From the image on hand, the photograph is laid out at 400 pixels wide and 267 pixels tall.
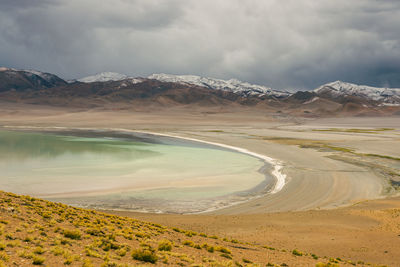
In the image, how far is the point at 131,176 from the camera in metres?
29.7

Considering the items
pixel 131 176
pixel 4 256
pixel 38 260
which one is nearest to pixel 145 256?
pixel 38 260

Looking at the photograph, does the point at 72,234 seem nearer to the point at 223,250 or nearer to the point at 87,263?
the point at 87,263

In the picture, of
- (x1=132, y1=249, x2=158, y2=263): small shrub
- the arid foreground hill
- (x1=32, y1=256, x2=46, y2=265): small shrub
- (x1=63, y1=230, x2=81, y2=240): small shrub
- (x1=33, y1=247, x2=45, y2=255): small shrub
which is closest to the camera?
(x1=32, y1=256, x2=46, y2=265): small shrub

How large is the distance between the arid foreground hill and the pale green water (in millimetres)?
6536

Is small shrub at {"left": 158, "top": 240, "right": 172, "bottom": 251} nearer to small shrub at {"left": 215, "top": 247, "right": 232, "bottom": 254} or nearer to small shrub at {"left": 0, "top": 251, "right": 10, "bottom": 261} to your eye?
small shrub at {"left": 215, "top": 247, "right": 232, "bottom": 254}

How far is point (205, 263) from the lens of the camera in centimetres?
1057

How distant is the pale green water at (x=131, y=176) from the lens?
22375 mm

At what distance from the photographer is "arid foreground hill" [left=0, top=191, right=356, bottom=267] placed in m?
9.05

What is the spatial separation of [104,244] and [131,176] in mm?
19151

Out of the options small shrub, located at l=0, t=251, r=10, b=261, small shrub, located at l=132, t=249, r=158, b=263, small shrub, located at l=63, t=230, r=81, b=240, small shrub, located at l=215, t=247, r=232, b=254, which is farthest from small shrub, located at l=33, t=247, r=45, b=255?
small shrub, located at l=215, t=247, r=232, b=254

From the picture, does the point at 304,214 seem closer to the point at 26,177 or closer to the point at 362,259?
the point at 362,259

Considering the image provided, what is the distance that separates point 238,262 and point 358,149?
141 feet

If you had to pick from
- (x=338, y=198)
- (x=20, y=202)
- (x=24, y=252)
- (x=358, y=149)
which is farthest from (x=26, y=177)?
(x=358, y=149)

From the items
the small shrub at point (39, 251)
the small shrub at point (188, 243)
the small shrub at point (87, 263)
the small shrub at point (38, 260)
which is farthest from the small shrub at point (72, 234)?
the small shrub at point (188, 243)
